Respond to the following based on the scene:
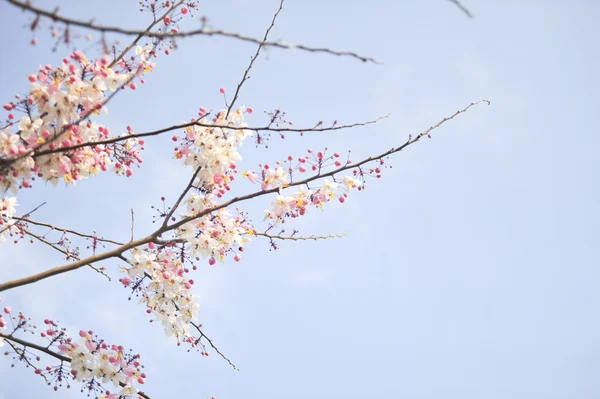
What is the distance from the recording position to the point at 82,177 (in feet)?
14.2

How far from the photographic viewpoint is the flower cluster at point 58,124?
147 inches

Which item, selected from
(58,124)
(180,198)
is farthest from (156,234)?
(58,124)

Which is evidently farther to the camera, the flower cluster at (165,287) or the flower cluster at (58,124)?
the flower cluster at (165,287)

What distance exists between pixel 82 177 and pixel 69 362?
175 cm

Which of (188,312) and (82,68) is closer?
(82,68)

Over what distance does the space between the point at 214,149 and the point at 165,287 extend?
1.56 metres

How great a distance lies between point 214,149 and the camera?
4.56 meters

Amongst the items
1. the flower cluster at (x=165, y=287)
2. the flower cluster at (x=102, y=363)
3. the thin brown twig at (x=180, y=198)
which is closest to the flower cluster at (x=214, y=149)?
the thin brown twig at (x=180, y=198)

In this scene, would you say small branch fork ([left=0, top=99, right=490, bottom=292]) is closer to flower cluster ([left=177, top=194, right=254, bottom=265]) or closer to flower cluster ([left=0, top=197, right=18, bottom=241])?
flower cluster ([left=177, top=194, right=254, bottom=265])

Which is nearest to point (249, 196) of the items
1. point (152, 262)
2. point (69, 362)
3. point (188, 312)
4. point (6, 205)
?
point (152, 262)

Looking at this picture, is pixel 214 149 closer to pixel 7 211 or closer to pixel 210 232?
pixel 210 232

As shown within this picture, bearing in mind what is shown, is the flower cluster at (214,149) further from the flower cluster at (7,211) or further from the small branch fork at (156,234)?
the flower cluster at (7,211)

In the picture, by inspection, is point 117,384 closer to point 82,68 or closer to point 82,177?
point 82,177

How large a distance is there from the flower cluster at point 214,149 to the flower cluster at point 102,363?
6.17 feet
